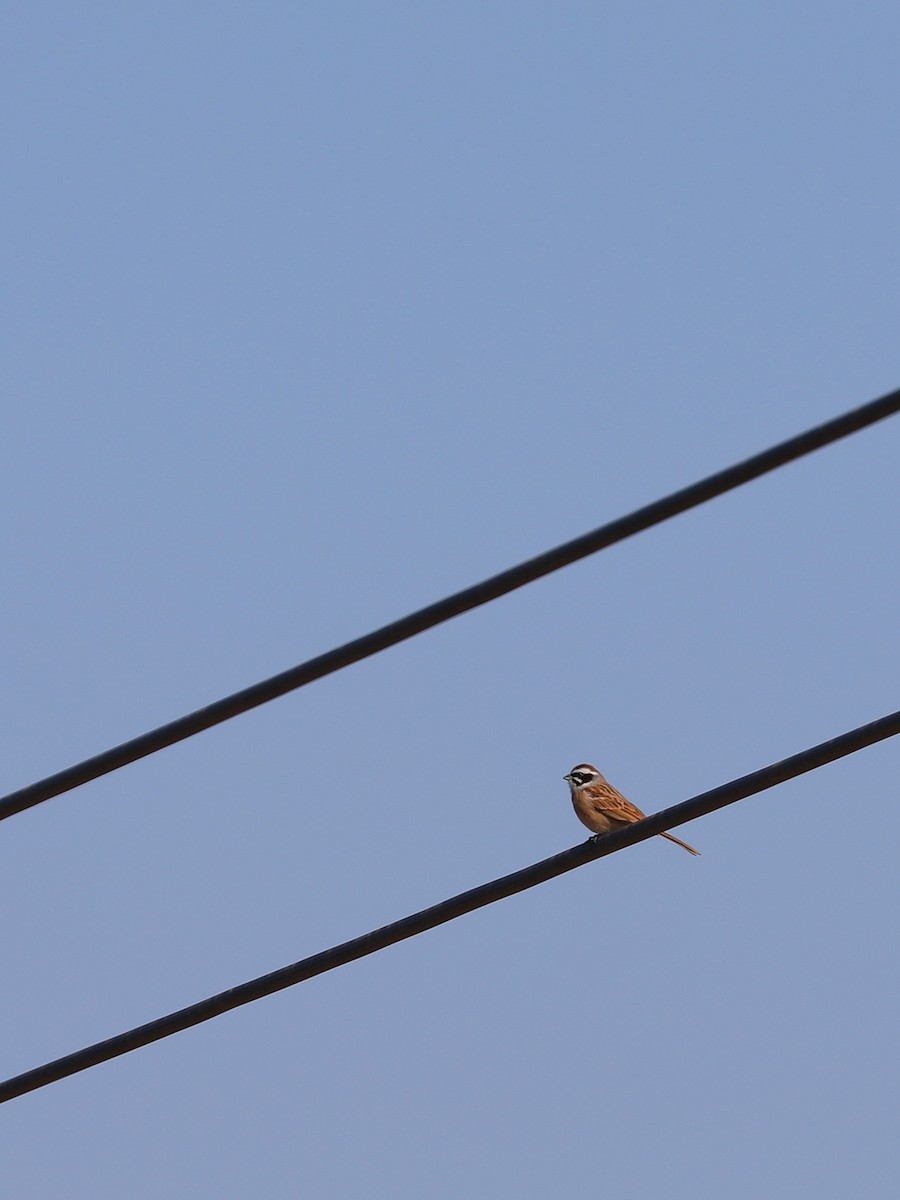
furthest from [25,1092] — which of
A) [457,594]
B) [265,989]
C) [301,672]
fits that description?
[457,594]

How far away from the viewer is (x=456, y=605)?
6.42 m

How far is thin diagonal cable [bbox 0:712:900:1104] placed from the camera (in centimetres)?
727

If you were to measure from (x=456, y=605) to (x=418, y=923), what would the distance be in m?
1.63

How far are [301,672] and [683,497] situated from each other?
1.47m

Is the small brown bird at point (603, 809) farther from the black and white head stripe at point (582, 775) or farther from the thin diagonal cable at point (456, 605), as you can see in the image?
the thin diagonal cable at point (456, 605)

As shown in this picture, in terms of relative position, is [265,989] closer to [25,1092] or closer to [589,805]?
[25,1092]

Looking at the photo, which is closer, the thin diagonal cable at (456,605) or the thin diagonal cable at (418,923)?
the thin diagonal cable at (456,605)

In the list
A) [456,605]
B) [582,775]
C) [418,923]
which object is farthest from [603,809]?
[456,605]

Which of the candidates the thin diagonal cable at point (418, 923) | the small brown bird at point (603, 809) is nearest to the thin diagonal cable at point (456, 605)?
the thin diagonal cable at point (418, 923)

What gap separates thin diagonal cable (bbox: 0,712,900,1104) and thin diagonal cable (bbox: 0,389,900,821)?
3.41 ft

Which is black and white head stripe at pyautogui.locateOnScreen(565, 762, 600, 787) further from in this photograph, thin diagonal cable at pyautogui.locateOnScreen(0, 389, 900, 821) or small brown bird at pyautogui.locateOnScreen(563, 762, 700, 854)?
thin diagonal cable at pyautogui.locateOnScreen(0, 389, 900, 821)

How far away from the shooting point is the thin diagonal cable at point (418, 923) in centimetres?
727

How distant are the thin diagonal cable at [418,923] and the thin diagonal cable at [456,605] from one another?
1038 millimetres

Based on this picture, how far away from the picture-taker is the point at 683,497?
6.05 meters
